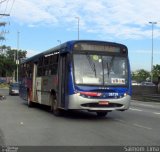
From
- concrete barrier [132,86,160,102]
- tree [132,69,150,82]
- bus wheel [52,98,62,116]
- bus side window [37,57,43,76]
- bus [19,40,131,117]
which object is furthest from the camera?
tree [132,69,150,82]

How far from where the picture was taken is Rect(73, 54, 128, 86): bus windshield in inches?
715

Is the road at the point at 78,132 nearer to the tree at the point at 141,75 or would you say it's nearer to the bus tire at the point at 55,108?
the bus tire at the point at 55,108

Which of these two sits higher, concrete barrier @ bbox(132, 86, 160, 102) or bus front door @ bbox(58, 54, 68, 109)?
bus front door @ bbox(58, 54, 68, 109)

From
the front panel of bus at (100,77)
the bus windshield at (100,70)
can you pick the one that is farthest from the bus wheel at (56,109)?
the bus windshield at (100,70)

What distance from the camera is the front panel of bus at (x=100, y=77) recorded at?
1794 cm

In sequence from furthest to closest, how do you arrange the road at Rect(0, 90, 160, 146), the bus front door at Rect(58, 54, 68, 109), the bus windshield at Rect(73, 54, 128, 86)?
the bus front door at Rect(58, 54, 68, 109)
the bus windshield at Rect(73, 54, 128, 86)
the road at Rect(0, 90, 160, 146)

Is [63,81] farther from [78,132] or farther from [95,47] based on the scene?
[78,132]

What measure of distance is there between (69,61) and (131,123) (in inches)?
138

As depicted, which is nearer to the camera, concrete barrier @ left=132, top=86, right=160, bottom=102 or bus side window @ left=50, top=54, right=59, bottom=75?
bus side window @ left=50, top=54, right=59, bottom=75

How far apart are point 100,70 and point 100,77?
29 cm

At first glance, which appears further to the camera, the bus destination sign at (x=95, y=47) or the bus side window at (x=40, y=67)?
the bus side window at (x=40, y=67)

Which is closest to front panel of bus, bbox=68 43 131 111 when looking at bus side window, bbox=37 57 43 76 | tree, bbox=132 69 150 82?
bus side window, bbox=37 57 43 76

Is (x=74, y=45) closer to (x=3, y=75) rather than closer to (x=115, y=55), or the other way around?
(x=115, y=55)

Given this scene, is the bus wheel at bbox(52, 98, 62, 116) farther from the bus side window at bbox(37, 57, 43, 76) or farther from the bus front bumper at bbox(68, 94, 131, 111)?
the bus side window at bbox(37, 57, 43, 76)
